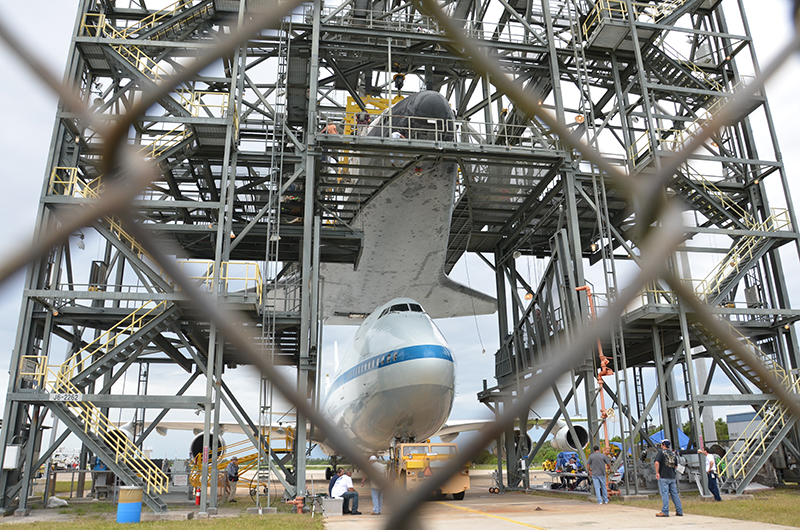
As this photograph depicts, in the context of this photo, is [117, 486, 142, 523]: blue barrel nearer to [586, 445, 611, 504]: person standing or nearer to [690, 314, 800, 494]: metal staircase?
[586, 445, 611, 504]: person standing

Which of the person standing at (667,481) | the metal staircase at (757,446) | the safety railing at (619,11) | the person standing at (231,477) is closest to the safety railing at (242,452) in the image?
the person standing at (231,477)

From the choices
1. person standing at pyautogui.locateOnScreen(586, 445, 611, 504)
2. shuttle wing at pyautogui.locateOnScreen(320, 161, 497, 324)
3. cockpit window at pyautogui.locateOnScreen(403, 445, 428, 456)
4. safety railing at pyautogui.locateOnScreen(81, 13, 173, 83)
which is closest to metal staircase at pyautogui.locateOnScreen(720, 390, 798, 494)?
person standing at pyautogui.locateOnScreen(586, 445, 611, 504)

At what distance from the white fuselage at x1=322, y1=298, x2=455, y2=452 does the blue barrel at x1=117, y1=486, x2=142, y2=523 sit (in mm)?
6515

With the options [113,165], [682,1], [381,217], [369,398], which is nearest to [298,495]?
[369,398]

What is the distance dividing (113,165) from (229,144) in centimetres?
1705

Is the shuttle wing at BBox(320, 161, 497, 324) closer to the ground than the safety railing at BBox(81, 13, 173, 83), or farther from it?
closer to the ground

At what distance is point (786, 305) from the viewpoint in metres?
21.0

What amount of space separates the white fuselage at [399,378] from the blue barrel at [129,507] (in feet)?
21.4

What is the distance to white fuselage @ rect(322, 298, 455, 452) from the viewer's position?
49.5 feet

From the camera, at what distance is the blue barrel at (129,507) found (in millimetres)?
12562

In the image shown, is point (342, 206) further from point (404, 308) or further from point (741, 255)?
point (741, 255)

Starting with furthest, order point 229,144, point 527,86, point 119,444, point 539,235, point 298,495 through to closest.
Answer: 1. point 539,235
2. point 527,86
3. point 229,144
4. point 298,495
5. point 119,444

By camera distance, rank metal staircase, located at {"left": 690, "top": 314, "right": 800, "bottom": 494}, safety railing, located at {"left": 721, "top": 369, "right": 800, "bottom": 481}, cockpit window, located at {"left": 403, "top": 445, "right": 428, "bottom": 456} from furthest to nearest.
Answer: safety railing, located at {"left": 721, "top": 369, "right": 800, "bottom": 481}
metal staircase, located at {"left": 690, "top": 314, "right": 800, "bottom": 494}
cockpit window, located at {"left": 403, "top": 445, "right": 428, "bottom": 456}

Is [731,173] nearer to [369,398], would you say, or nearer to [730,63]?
[730,63]
